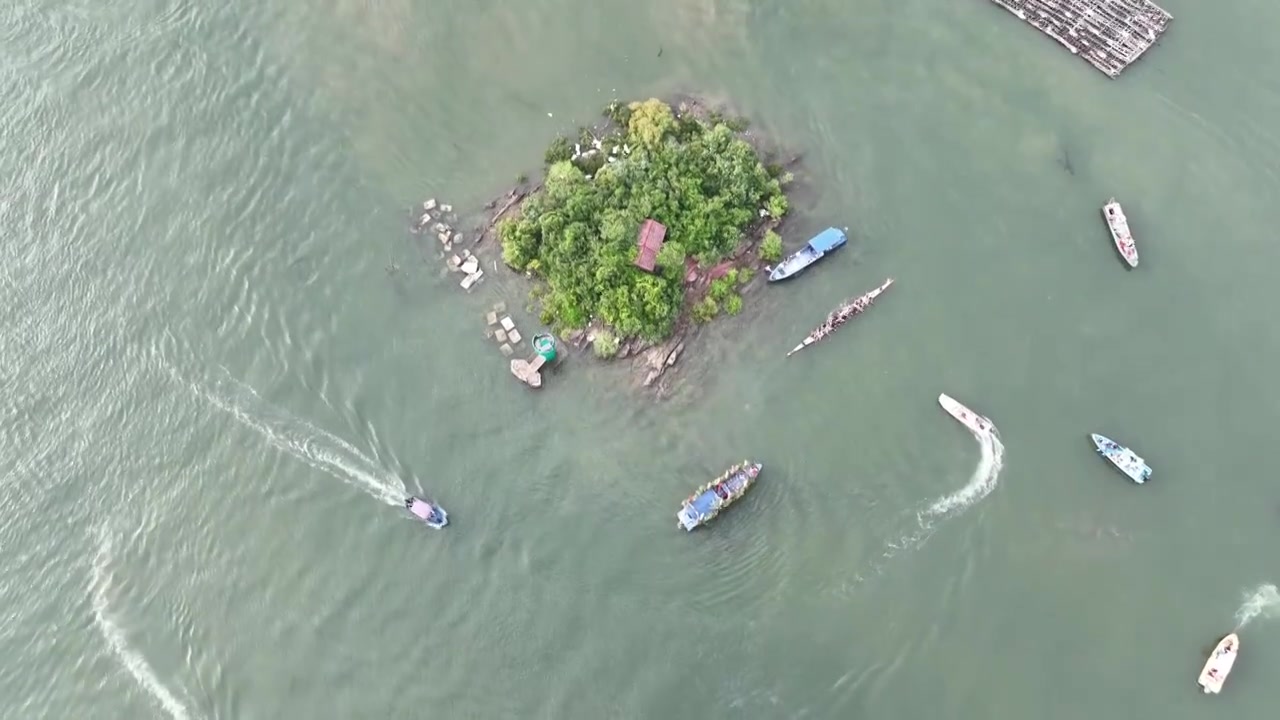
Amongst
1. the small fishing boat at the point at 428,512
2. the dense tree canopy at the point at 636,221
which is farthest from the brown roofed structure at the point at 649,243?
the small fishing boat at the point at 428,512

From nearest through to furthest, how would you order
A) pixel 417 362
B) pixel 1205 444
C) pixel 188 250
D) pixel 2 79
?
pixel 1205 444 → pixel 417 362 → pixel 188 250 → pixel 2 79

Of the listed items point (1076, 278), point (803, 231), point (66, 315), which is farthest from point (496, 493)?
point (1076, 278)

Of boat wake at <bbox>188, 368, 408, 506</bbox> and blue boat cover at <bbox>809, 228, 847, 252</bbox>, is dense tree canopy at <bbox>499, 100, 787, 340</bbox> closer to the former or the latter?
blue boat cover at <bbox>809, 228, 847, 252</bbox>

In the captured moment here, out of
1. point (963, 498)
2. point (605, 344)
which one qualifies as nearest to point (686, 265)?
point (605, 344)

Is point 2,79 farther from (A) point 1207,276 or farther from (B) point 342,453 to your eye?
(A) point 1207,276

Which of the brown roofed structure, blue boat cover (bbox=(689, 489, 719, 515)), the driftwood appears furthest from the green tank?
blue boat cover (bbox=(689, 489, 719, 515))

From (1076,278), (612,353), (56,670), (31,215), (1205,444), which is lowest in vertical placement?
(56,670)
